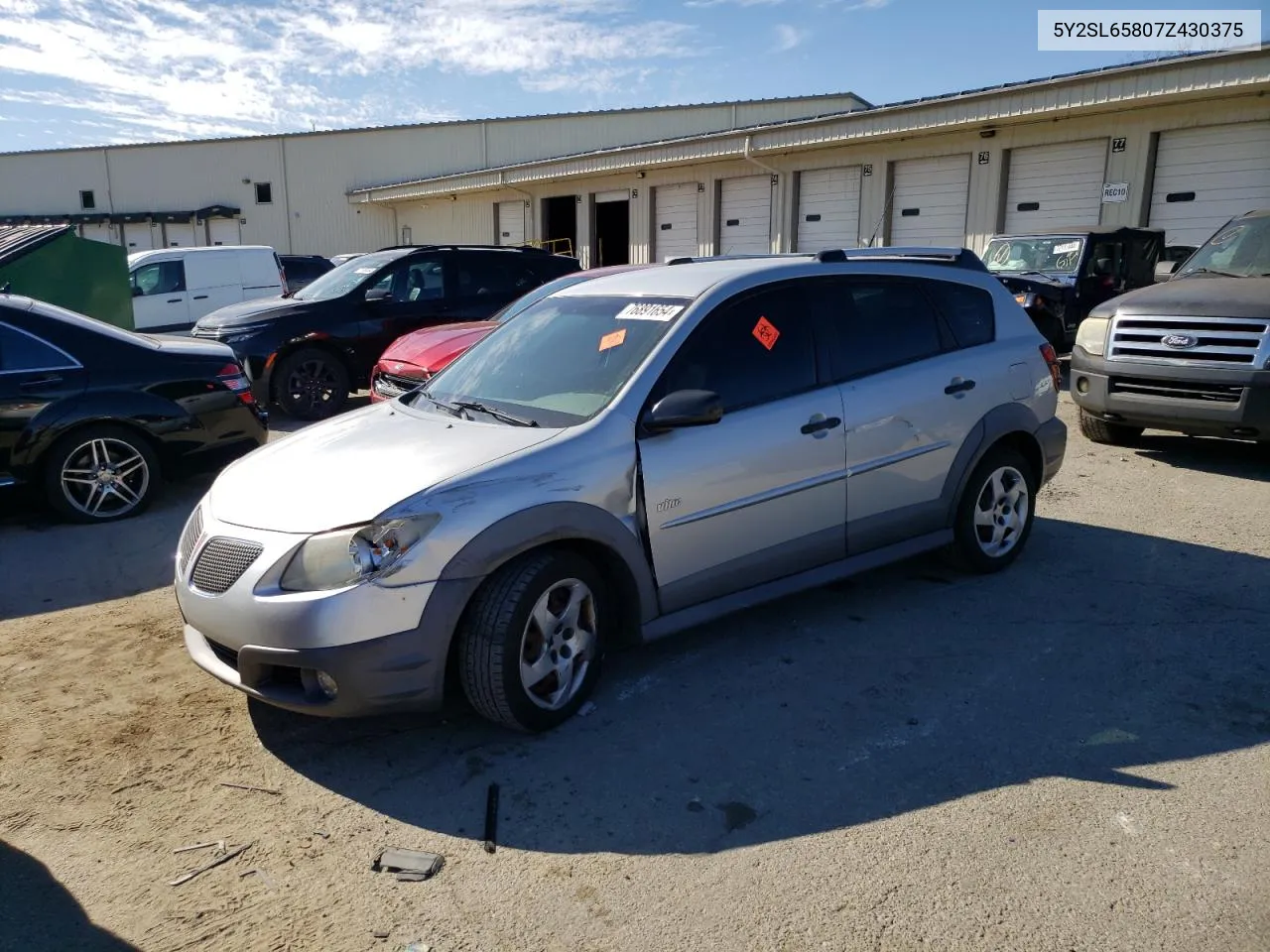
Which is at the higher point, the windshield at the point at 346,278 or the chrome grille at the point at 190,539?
the windshield at the point at 346,278

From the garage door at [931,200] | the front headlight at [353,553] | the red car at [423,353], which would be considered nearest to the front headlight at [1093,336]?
the red car at [423,353]

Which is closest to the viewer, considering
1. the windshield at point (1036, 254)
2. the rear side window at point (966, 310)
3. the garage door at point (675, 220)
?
the rear side window at point (966, 310)

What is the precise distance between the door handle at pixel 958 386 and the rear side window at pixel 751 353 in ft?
2.92

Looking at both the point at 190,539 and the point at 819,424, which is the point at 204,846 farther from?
the point at 819,424

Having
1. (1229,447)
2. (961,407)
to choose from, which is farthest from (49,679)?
(1229,447)

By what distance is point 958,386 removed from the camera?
16.0 ft

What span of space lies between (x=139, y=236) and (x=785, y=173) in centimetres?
3540

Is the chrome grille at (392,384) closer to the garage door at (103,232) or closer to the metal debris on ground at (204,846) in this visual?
the metal debris on ground at (204,846)

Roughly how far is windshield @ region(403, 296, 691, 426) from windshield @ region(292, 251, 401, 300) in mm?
6336

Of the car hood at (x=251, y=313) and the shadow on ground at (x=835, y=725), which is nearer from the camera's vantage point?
the shadow on ground at (x=835, y=725)

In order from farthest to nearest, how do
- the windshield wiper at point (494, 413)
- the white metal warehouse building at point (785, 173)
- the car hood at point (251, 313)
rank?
the white metal warehouse building at point (785, 173) → the car hood at point (251, 313) → the windshield wiper at point (494, 413)

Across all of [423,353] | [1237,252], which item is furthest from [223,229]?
[1237,252]

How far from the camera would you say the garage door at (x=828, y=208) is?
60.4ft

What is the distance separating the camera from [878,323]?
4.69 m
